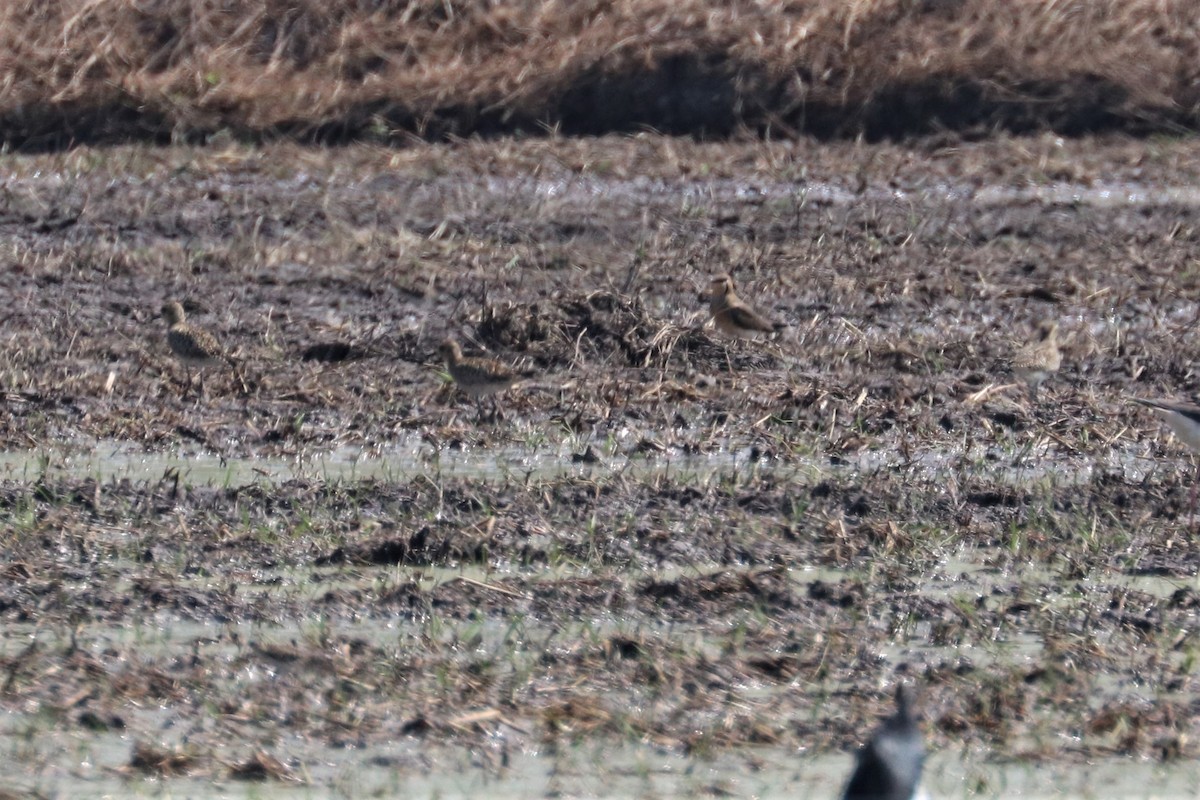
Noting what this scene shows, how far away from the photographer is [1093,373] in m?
10.3

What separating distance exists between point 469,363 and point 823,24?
844 cm

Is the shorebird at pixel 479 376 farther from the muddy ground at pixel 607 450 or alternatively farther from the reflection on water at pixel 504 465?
the reflection on water at pixel 504 465

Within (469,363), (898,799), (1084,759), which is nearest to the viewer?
(898,799)

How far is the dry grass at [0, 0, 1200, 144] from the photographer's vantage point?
15719mm

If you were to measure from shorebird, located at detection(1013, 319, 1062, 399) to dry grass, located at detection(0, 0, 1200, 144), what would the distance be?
5971mm

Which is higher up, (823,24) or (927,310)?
(823,24)

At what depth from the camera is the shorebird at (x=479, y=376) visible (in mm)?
9391

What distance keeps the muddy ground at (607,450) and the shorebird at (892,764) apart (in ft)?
2.78

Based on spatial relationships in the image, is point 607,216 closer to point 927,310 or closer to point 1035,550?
point 927,310

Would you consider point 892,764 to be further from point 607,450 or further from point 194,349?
point 194,349

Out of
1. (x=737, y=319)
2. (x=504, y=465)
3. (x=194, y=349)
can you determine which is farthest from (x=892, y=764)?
(x=194, y=349)

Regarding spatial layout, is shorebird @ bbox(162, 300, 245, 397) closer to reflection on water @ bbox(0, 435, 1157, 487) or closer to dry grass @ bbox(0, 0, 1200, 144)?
reflection on water @ bbox(0, 435, 1157, 487)

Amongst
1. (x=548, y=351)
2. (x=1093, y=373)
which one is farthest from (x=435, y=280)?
(x=1093, y=373)

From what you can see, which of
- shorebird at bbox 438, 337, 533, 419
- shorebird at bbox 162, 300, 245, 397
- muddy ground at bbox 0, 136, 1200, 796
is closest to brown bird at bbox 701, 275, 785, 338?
muddy ground at bbox 0, 136, 1200, 796
